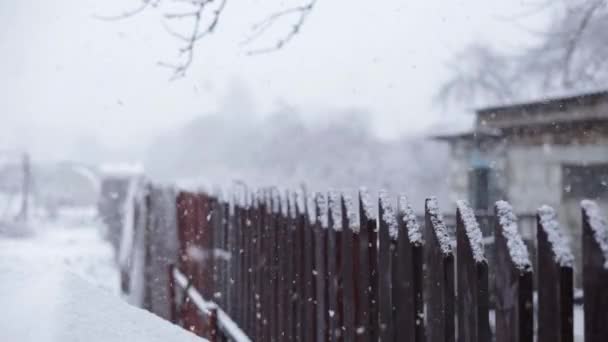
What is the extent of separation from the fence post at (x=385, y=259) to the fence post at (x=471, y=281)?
372mm

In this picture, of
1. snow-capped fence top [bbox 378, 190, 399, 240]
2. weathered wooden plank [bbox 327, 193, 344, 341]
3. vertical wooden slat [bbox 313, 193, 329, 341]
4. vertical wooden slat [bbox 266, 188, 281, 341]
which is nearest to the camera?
snow-capped fence top [bbox 378, 190, 399, 240]

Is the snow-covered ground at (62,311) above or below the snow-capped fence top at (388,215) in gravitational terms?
below

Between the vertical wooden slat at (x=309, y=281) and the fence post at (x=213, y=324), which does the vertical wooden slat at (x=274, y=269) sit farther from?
the fence post at (x=213, y=324)

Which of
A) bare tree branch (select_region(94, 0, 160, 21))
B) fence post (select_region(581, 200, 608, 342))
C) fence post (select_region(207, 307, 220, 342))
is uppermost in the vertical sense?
bare tree branch (select_region(94, 0, 160, 21))

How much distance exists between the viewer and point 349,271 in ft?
8.29

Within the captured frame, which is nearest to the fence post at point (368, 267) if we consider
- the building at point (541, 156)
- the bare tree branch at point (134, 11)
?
the bare tree branch at point (134, 11)

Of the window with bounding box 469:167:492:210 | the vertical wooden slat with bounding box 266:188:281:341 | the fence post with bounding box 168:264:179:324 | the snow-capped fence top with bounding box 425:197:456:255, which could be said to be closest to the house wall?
the window with bounding box 469:167:492:210

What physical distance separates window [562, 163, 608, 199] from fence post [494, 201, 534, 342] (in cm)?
1048

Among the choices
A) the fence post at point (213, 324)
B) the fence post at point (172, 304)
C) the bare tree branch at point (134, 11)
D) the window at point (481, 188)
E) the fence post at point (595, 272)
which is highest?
the bare tree branch at point (134, 11)

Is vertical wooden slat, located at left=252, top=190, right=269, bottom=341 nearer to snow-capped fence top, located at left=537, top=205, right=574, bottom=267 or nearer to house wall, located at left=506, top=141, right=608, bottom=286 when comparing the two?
snow-capped fence top, located at left=537, top=205, right=574, bottom=267

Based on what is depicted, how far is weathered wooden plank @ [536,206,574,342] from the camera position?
1.45 metres

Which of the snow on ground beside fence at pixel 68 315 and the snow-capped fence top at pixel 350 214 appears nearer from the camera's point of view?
the snow on ground beside fence at pixel 68 315

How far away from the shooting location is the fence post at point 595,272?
1347mm

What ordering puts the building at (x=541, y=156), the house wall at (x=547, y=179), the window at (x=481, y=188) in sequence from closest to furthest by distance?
the building at (x=541, y=156) < the house wall at (x=547, y=179) < the window at (x=481, y=188)
